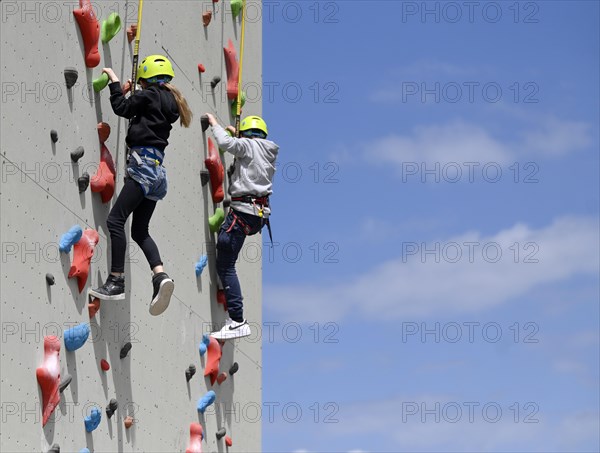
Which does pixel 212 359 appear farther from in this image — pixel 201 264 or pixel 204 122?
pixel 204 122

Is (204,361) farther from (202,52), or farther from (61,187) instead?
(61,187)

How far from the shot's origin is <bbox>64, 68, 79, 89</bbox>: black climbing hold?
23.0 feet

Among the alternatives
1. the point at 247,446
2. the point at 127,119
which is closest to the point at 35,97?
the point at 127,119

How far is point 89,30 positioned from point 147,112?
0.58 meters

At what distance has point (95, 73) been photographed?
7.47 meters

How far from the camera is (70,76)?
701 cm

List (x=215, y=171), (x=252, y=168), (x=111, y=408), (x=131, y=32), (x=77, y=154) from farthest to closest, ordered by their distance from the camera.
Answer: (x=215, y=171) < (x=252, y=168) < (x=131, y=32) < (x=111, y=408) < (x=77, y=154)

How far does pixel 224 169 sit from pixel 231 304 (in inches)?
60.3

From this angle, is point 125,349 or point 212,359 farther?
point 212,359

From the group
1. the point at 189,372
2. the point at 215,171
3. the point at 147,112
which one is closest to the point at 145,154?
the point at 147,112

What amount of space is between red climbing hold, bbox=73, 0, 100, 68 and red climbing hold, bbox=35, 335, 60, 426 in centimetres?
172

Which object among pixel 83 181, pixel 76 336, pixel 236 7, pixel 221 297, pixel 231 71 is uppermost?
pixel 236 7

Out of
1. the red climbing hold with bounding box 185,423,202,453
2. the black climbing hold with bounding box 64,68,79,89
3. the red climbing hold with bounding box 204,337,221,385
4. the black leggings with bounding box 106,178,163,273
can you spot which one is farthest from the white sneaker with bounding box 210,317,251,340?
the black climbing hold with bounding box 64,68,79,89

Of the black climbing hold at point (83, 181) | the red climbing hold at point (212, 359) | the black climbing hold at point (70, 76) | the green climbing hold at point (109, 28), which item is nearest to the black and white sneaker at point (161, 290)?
the black climbing hold at point (83, 181)
